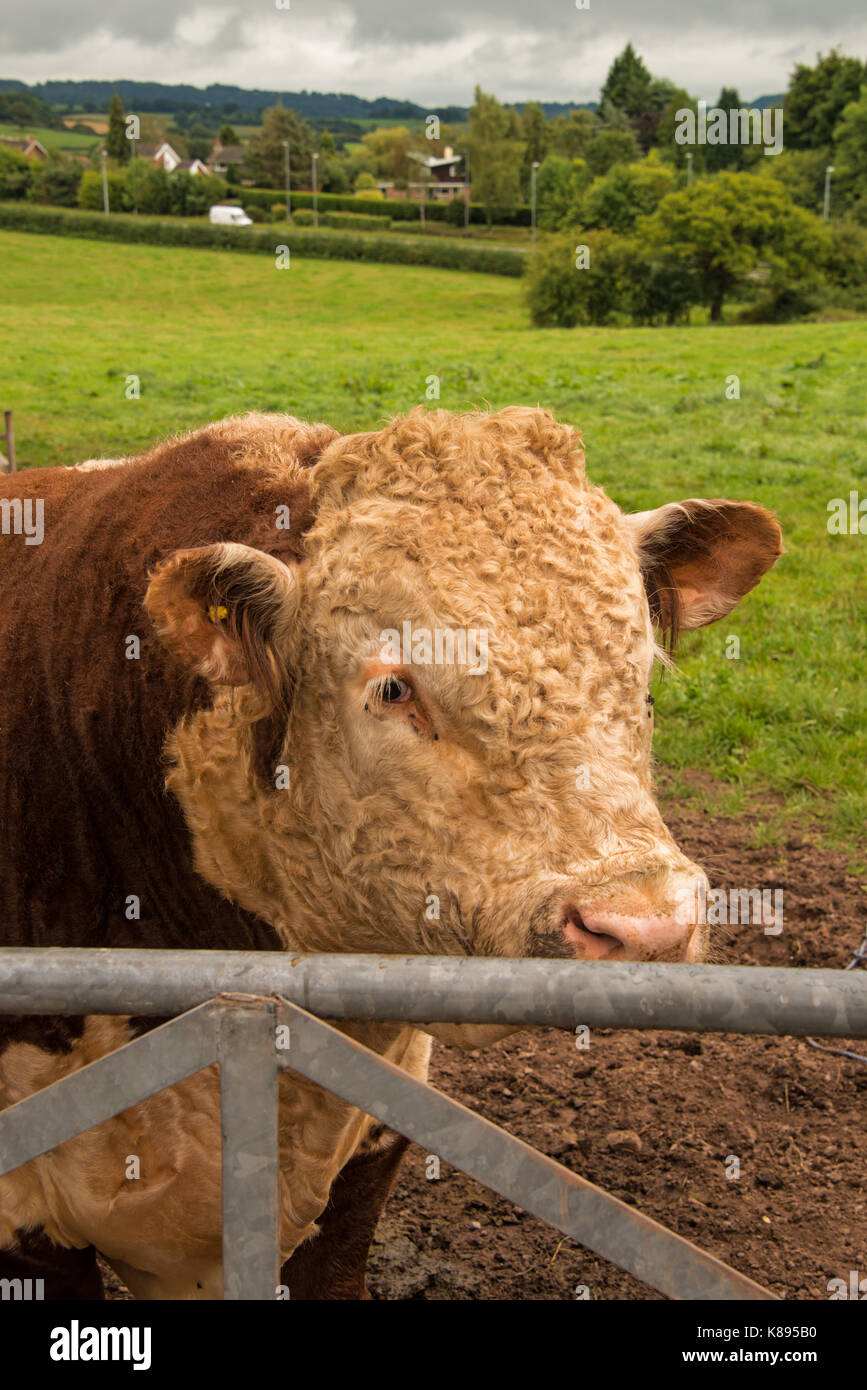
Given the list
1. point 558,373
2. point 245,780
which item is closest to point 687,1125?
point 245,780

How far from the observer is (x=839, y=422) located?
1628 cm

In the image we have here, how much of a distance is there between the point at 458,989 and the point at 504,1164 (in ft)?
0.96

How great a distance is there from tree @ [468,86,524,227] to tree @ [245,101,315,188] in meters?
11.9

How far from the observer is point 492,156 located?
80.8 m

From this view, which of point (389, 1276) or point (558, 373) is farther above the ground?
point (558, 373)

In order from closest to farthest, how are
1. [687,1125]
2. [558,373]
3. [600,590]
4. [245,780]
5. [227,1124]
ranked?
[227,1124], [600,590], [245,780], [687,1125], [558,373]

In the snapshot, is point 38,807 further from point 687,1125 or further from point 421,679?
point 687,1125

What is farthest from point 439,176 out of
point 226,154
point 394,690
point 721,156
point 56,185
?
point 394,690

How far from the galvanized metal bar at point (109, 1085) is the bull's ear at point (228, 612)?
102 centimetres

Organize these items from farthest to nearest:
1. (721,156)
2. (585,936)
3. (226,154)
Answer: (226,154) → (721,156) → (585,936)

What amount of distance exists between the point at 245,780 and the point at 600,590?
36.9 inches

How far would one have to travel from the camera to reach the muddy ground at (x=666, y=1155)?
399cm

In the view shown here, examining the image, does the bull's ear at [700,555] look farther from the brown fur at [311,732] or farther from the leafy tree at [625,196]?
the leafy tree at [625,196]

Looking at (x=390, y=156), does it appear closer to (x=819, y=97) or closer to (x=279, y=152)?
(x=279, y=152)
